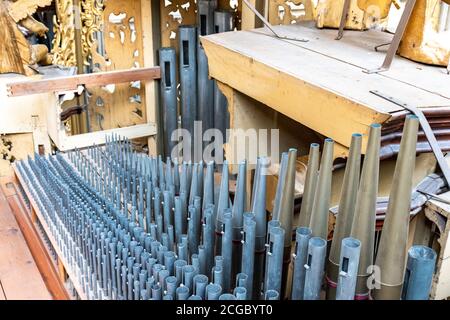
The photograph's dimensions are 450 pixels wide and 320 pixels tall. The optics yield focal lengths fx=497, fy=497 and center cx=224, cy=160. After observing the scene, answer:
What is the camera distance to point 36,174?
7.84 feet

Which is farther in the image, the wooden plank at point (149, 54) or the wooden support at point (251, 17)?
the wooden plank at point (149, 54)

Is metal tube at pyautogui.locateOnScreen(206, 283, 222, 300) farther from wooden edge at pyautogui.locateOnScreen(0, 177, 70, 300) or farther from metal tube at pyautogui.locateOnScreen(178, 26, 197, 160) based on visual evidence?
metal tube at pyautogui.locateOnScreen(178, 26, 197, 160)

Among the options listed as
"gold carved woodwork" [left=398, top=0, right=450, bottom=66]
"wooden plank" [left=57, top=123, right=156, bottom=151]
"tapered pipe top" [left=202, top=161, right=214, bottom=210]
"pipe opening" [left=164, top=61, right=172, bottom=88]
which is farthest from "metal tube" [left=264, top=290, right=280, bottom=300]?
"pipe opening" [left=164, top=61, right=172, bottom=88]

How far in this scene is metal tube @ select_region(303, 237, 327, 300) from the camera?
3.62ft

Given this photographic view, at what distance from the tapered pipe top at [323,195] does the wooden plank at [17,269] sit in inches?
42.0

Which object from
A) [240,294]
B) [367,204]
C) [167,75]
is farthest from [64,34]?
[367,204]

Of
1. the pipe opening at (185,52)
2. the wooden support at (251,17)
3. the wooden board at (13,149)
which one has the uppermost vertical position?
the wooden support at (251,17)

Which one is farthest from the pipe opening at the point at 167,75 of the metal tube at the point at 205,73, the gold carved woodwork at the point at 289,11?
the gold carved woodwork at the point at 289,11

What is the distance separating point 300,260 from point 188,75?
2074 millimetres

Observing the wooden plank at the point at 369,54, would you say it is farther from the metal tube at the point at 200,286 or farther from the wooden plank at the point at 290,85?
the metal tube at the point at 200,286

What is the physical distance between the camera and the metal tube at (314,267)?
1104 millimetres

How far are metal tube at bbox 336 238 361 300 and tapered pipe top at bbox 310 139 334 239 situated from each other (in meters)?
0.16
